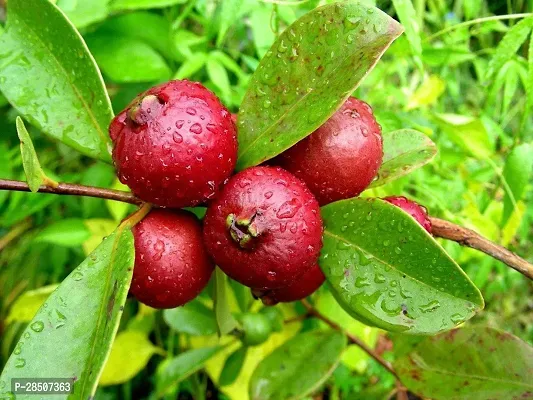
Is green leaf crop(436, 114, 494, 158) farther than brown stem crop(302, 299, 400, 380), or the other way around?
green leaf crop(436, 114, 494, 158)

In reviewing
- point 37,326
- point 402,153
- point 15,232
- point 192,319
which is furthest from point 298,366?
point 15,232

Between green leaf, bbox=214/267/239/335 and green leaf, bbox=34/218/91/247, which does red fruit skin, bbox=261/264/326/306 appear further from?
green leaf, bbox=34/218/91/247

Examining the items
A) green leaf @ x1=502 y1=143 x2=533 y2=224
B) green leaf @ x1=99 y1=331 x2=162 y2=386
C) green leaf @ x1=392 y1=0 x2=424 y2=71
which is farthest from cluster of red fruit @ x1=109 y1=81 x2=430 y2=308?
green leaf @ x1=99 y1=331 x2=162 y2=386

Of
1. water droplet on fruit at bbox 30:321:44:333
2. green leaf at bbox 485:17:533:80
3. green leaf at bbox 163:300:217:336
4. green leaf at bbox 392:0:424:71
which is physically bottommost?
green leaf at bbox 163:300:217:336

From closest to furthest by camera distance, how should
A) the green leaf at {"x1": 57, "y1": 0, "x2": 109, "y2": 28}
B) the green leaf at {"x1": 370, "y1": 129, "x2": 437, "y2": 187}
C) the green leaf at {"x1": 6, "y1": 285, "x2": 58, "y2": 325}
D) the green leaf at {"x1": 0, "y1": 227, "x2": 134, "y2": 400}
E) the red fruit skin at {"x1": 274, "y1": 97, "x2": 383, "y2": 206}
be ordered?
1. the green leaf at {"x1": 0, "y1": 227, "x2": 134, "y2": 400}
2. the red fruit skin at {"x1": 274, "y1": 97, "x2": 383, "y2": 206}
3. the green leaf at {"x1": 370, "y1": 129, "x2": 437, "y2": 187}
4. the green leaf at {"x1": 57, "y1": 0, "x2": 109, "y2": 28}
5. the green leaf at {"x1": 6, "y1": 285, "x2": 58, "y2": 325}

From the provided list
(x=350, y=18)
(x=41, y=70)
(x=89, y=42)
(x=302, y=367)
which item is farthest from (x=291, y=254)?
(x=89, y=42)

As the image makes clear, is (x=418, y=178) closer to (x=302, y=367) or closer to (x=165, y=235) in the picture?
(x=302, y=367)
